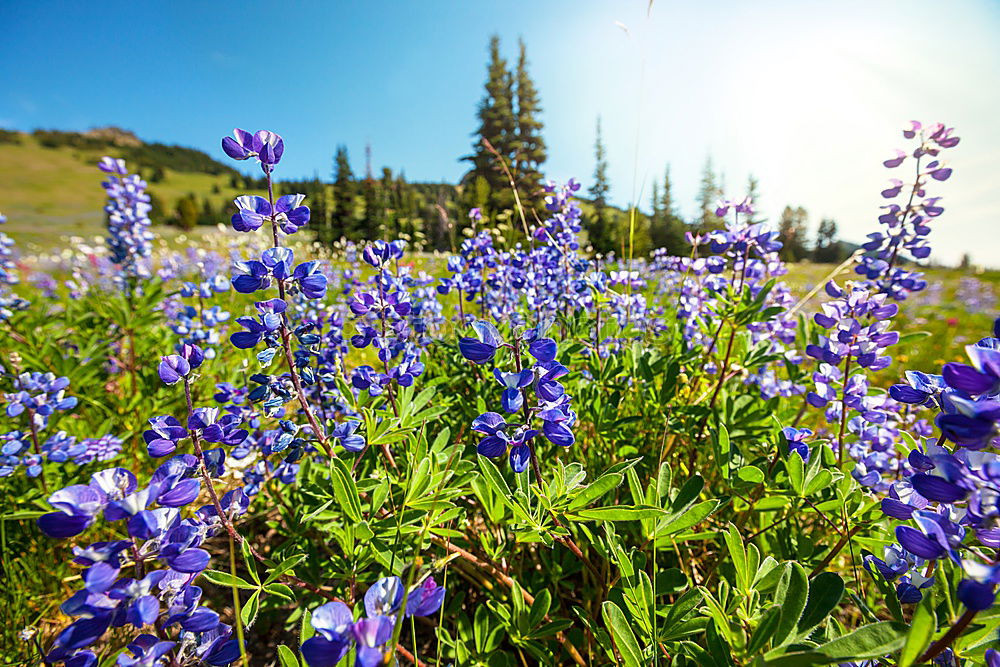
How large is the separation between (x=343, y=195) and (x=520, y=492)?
31583 millimetres

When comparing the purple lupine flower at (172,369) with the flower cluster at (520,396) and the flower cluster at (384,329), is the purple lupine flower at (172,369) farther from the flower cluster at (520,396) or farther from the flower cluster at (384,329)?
the flower cluster at (520,396)

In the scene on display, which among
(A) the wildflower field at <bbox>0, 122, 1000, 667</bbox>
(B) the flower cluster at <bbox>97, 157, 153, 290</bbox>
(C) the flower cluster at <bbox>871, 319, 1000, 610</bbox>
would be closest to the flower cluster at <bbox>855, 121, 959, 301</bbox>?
(A) the wildflower field at <bbox>0, 122, 1000, 667</bbox>

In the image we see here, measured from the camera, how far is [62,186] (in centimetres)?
5856

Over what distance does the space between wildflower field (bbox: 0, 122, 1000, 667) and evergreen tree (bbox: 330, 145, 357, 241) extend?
83.9ft

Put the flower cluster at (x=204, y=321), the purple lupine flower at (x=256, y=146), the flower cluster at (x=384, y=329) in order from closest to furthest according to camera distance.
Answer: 1. the purple lupine flower at (x=256, y=146)
2. the flower cluster at (x=384, y=329)
3. the flower cluster at (x=204, y=321)

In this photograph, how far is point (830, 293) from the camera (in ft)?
5.40

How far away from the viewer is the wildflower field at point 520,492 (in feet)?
2.40

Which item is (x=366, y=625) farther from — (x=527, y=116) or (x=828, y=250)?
(x=828, y=250)

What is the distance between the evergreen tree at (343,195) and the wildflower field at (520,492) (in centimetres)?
2558

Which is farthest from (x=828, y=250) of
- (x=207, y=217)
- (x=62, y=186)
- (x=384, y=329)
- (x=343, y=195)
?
(x=62, y=186)

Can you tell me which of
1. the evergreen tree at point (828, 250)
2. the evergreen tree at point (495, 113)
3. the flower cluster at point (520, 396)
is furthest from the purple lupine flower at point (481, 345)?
the evergreen tree at point (828, 250)

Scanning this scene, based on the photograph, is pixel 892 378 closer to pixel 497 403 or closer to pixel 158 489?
pixel 497 403

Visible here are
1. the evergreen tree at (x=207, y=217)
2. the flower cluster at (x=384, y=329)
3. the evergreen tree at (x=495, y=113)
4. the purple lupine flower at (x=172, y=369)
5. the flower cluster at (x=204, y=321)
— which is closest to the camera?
the purple lupine flower at (x=172, y=369)

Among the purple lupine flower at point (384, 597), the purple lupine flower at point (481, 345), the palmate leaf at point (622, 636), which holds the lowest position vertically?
the palmate leaf at point (622, 636)
